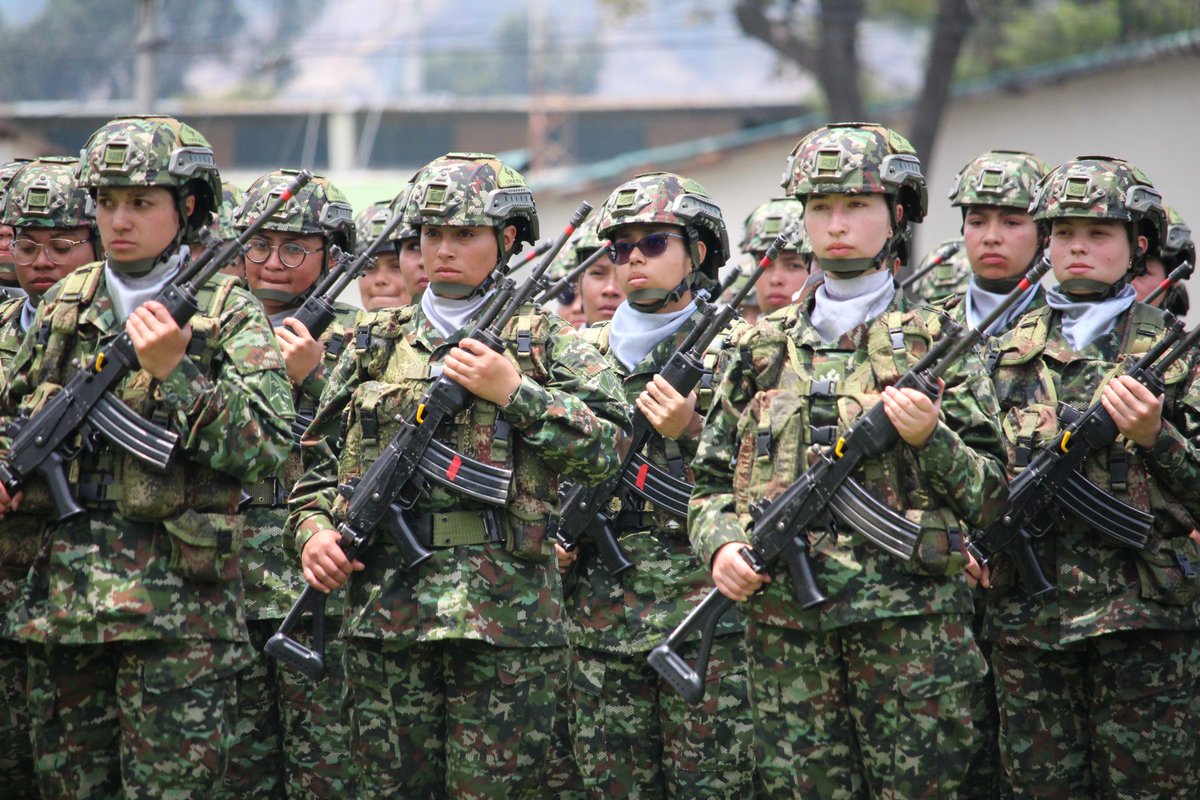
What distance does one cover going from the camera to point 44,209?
8461 mm

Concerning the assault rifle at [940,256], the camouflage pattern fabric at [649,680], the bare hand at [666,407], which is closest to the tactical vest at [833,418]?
the bare hand at [666,407]

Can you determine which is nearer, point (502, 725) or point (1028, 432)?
point (502, 725)

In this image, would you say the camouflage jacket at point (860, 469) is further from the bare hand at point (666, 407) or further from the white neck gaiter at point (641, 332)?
the white neck gaiter at point (641, 332)

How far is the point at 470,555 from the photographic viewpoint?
6.71 m

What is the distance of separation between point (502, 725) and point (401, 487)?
1.00 meters

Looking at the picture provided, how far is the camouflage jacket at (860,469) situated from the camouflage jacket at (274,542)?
2532 millimetres

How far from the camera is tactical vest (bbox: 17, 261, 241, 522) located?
21.6ft

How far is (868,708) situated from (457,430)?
1916 mm

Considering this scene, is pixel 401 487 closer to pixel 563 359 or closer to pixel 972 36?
pixel 563 359

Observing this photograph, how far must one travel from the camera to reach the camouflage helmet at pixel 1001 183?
8.71m

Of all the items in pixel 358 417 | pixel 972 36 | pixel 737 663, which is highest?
pixel 358 417

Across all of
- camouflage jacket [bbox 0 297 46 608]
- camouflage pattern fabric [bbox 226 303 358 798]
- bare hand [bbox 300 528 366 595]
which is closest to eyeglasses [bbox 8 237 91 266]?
camouflage pattern fabric [bbox 226 303 358 798]

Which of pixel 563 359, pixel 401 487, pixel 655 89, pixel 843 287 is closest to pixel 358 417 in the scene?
pixel 401 487

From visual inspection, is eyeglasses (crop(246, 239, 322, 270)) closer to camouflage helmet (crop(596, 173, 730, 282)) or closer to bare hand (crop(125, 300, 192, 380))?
camouflage helmet (crop(596, 173, 730, 282))
